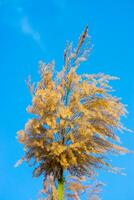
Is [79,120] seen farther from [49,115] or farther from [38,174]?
[38,174]

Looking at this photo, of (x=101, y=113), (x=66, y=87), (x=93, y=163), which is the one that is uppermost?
(x=66, y=87)

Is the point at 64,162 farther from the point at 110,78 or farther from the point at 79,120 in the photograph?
the point at 110,78

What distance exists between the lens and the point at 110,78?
1427cm

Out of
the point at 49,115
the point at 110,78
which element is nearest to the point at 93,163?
the point at 49,115

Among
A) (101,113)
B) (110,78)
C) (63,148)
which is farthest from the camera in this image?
(110,78)

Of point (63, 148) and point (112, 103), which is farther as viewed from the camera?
point (112, 103)

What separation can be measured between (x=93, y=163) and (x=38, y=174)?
202 cm

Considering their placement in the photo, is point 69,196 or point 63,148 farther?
point 69,196

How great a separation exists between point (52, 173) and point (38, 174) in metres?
0.66

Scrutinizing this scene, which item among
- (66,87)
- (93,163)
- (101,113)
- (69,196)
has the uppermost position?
(66,87)

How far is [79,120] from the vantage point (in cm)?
1291

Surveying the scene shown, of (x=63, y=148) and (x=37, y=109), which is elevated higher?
(x=37, y=109)

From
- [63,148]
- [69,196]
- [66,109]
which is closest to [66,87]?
[66,109]

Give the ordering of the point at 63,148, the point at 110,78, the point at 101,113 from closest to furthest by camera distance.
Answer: the point at 63,148 < the point at 101,113 < the point at 110,78
